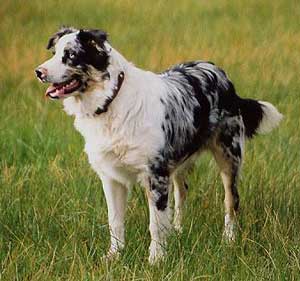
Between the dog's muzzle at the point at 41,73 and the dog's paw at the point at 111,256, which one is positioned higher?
the dog's muzzle at the point at 41,73

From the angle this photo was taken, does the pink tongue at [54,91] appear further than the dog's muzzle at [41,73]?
Yes

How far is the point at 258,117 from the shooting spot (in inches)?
286

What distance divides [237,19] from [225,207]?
6.93 meters

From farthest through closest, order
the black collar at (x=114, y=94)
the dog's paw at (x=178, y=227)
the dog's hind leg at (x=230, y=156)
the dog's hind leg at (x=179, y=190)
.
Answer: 1. the dog's hind leg at (x=179, y=190)
2. the dog's hind leg at (x=230, y=156)
3. the dog's paw at (x=178, y=227)
4. the black collar at (x=114, y=94)

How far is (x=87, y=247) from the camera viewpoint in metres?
6.16

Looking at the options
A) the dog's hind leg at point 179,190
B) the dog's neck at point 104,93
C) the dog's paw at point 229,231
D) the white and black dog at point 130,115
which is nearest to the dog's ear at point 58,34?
the white and black dog at point 130,115

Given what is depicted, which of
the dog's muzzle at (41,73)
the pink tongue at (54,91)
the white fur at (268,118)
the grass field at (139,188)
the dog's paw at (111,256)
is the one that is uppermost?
the dog's muzzle at (41,73)

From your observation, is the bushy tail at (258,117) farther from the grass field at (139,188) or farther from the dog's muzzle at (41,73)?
the dog's muzzle at (41,73)

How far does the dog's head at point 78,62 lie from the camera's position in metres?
5.83

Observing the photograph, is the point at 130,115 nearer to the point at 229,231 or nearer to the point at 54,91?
the point at 54,91

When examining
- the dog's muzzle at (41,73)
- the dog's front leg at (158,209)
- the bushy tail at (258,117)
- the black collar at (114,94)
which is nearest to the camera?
the dog's muzzle at (41,73)

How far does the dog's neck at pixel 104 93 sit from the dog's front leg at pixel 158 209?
554mm

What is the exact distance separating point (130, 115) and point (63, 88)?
18.7 inches

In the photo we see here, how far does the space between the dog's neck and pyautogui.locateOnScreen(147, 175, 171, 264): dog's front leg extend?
55 cm
